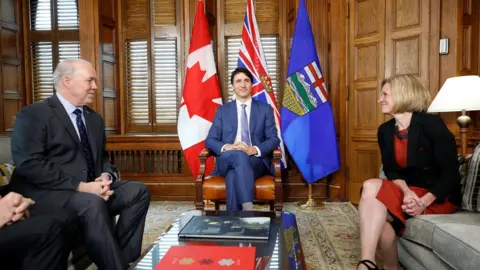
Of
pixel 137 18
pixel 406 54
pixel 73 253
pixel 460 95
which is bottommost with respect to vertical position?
pixel 73 253

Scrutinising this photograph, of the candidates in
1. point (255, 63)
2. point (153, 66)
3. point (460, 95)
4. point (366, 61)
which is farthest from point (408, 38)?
point (153, 66)

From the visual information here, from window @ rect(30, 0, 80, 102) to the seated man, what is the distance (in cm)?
341

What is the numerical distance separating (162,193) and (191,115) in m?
1.05

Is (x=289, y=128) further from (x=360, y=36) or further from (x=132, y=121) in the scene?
(x=132, y=121)

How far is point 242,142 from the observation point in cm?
296

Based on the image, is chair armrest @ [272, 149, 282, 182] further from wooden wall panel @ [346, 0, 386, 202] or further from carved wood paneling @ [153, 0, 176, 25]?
carved wood paneling @ [153, 0, 176, 25]

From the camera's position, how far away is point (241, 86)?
3.18 meters

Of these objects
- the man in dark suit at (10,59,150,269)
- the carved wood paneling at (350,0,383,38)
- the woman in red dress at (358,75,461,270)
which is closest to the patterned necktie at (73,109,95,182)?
the man in dark suit at (10,59,150,269)

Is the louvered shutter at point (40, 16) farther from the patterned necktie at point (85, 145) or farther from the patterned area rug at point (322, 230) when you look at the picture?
the patterned necktie at point (85, 145)

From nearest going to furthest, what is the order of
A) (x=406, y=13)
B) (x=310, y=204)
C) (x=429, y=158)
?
(x=429, y=158) < (x=406, y=13) < (x=310, y=204)

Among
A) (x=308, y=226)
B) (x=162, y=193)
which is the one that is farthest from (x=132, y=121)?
(x=308, y=226)

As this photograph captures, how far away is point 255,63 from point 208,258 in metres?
2.79

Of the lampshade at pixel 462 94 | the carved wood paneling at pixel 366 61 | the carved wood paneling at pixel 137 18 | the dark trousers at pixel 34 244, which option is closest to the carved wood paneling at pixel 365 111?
the carved wood paneling at pixel 366 61

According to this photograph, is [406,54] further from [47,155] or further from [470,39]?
[47,155]
